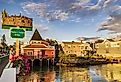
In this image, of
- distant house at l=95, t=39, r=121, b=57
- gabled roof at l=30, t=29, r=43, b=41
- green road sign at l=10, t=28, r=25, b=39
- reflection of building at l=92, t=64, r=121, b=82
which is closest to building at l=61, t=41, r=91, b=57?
distant house at l=95, t=39, r=121, b=57

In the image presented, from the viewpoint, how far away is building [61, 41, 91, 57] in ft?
15.5

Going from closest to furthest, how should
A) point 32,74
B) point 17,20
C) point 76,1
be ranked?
point 17,20
point 76,1
point 32,74

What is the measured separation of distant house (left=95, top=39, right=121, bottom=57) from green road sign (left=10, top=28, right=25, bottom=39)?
1.37 meters

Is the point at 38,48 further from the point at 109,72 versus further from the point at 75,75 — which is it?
the point at 109,72

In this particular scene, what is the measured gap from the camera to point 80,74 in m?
5.24

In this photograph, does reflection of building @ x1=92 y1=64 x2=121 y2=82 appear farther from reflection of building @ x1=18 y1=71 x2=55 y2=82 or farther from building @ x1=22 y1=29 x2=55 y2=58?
building @ x1=22 y1=29 x2=55 y2=58

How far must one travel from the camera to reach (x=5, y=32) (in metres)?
4.34

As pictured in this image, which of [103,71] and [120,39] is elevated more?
[120,39]

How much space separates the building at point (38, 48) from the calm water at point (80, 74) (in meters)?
0.42

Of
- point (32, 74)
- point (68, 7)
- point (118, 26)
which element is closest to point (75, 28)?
point (68, 7)

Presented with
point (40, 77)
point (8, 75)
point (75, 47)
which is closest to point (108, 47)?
point (75, 47)

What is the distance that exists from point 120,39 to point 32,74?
1743 mm

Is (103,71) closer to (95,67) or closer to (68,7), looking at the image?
(95,67)

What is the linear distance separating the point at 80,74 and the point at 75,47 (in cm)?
73
